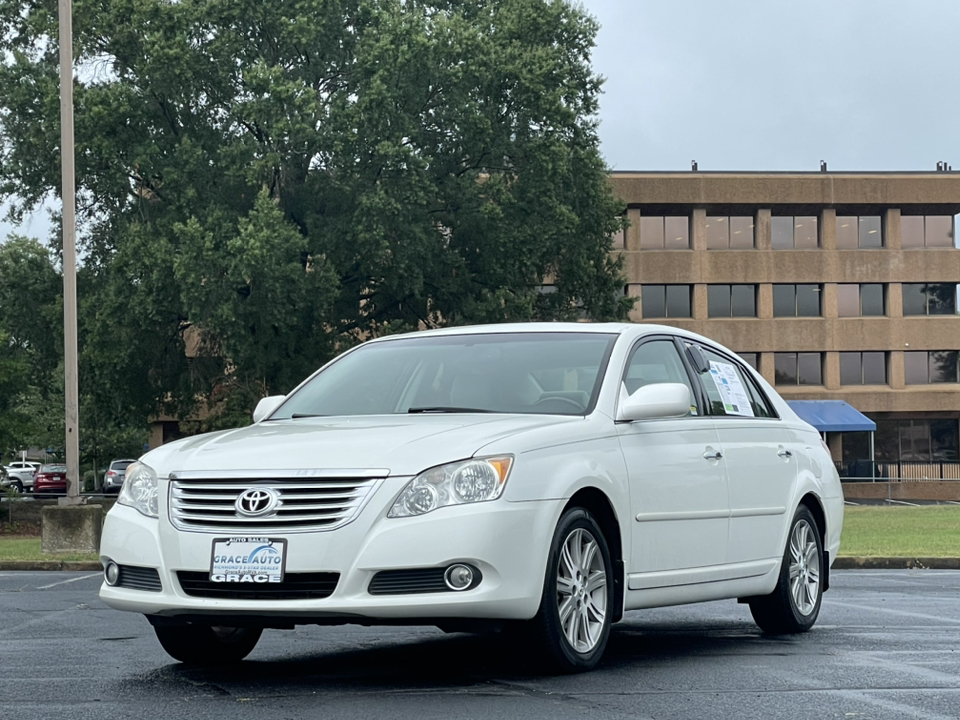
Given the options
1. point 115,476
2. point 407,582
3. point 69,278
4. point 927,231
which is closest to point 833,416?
point 927,231

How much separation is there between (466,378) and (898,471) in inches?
2283

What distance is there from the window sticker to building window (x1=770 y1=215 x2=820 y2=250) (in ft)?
189

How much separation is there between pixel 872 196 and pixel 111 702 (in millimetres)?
61373

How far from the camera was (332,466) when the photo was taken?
20.7 ft

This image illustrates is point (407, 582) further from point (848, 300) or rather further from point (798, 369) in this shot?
point (848, 300)

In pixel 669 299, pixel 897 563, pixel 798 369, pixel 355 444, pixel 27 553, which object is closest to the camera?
Answer: pixel 355 444

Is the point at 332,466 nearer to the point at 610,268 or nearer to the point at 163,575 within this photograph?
the point at 163,575

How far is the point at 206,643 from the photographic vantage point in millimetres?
7324

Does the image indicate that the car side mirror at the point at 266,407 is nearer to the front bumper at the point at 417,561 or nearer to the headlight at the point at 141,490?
the headlight at the point at 141,490

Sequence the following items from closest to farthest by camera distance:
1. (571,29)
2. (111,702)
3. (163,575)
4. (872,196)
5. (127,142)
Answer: (111,702) < (163,575) < (127,142) < (571,29) < (872,196)

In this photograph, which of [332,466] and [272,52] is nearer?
[332,466]

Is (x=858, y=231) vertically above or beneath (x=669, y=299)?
above

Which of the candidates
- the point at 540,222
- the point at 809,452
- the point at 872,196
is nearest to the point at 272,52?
the point at 540,222

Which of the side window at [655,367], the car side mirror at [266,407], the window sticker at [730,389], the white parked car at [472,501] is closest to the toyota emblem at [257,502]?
the white parked car at [472,501]
